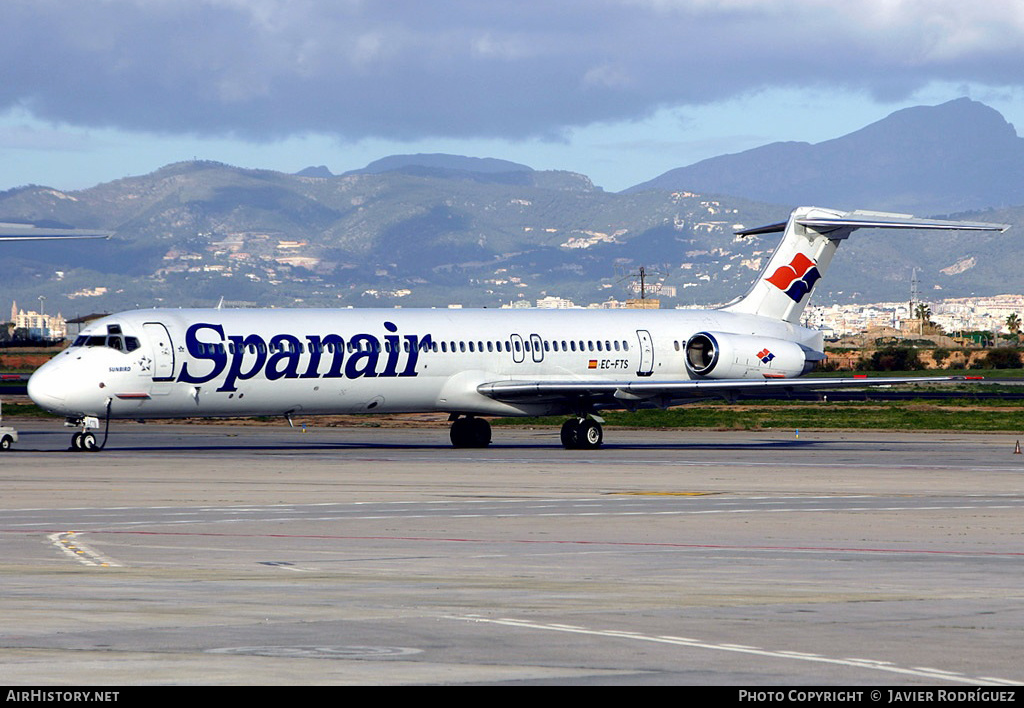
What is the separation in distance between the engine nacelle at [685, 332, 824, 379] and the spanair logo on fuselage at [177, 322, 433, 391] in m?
9.84

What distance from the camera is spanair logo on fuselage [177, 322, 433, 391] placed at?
41.4m

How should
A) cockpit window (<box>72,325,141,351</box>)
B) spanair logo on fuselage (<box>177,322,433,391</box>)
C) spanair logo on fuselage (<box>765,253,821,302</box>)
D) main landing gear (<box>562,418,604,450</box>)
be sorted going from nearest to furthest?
cockpit window (<box>72,325,141,351</box>) → spanair logo on fuselage (<box>177,322,433,391</box>) → main landing gear (<box>562,418,604,450</box>) → spanair logo on fuselage (<box>765,253,821,302</box>)

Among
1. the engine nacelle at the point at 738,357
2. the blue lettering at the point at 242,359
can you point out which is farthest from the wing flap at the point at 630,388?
the blue lettering at the point at 242,359

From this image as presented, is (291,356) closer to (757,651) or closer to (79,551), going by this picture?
(79,551)

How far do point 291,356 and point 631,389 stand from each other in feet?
31.6

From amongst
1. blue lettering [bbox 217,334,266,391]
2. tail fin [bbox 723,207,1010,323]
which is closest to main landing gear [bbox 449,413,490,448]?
blue lettering [bbox 217,334,266,391]

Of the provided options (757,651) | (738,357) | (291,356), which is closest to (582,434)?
(738,357)

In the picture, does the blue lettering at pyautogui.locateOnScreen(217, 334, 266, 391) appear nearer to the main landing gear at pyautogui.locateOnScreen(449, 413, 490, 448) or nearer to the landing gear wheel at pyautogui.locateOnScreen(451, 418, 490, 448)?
the main landing gear at pyautogui.locateOnScreen(449, 413, 490, 448)

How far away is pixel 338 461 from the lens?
39.2 meters

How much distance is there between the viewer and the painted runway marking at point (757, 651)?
1144 cm

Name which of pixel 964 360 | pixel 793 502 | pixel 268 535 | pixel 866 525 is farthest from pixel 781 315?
pixel 964 360

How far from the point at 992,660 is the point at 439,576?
23.0 ft

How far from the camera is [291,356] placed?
4225 cm

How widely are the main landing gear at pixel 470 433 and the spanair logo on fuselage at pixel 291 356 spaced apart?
3.44 metres
